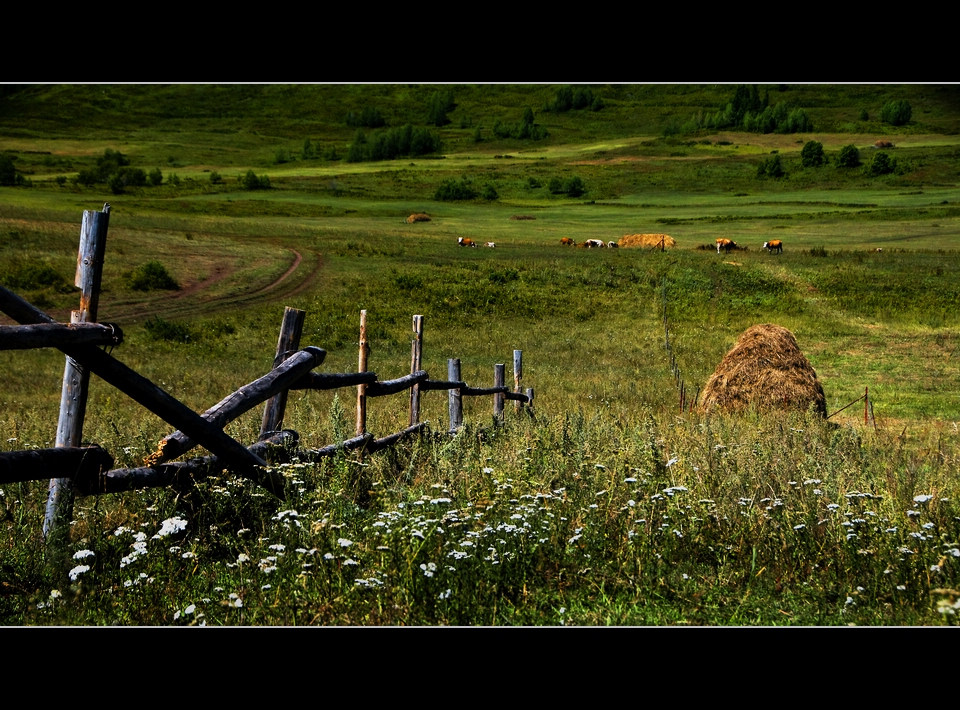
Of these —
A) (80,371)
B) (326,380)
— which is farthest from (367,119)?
(80,371)

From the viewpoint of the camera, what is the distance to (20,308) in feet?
15.3

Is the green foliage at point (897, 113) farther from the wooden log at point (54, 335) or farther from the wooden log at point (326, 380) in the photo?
the wooden log at point (54, 335)

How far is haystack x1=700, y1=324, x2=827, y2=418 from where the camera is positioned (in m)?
15.3

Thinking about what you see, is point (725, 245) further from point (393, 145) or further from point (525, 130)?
point (525, 130)

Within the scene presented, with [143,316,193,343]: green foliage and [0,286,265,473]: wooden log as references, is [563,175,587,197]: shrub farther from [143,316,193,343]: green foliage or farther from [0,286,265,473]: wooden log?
[0,286,265,473]: wooden log

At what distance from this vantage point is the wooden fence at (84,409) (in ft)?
14.8

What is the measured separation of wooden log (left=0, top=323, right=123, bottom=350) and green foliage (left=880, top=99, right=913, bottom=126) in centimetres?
15234

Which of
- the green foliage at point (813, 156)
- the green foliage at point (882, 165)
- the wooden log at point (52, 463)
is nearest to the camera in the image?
the wooden log at point (52, 463)

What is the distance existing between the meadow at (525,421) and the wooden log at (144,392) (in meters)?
0.31

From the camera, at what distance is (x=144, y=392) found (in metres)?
4.92

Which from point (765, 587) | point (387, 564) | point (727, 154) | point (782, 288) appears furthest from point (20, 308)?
point (727, 154)

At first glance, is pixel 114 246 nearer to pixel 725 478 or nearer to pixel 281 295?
pixel 281 295

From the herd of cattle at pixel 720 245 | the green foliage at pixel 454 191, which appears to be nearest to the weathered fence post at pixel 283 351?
the herd of cattle at pixel 720 245

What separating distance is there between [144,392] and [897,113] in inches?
6066
